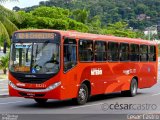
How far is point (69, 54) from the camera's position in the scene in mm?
17062

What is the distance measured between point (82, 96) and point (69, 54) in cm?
180

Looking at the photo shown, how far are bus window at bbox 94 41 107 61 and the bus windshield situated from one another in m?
2.89

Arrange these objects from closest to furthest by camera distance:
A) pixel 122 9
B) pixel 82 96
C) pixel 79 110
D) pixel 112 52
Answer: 1. pixel 79 110
2. pixel 82 96
3. pixel 112 52
4. pixel 122 9

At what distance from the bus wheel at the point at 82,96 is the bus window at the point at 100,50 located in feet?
5.22

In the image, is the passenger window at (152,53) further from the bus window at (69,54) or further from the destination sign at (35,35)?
the destination sign at (35,35)

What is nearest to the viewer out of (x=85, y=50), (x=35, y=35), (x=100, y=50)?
(x=35, y=35)

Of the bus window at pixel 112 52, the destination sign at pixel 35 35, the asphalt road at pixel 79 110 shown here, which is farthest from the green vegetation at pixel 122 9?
the destination sign at pixel 35 35

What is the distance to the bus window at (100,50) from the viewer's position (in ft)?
62.8

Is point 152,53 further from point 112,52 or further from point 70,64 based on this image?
point 70,64

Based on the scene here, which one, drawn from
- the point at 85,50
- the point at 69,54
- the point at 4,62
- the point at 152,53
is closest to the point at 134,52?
→ the point at 152,53

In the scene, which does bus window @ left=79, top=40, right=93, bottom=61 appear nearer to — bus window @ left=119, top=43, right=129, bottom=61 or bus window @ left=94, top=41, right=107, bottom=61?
bus window @ left=94, top=41, right=107, bottom=61

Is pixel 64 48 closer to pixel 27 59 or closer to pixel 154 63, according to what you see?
pixel 27 59

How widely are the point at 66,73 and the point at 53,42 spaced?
1173 millimetres

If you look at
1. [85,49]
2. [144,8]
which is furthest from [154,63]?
[144,8]
